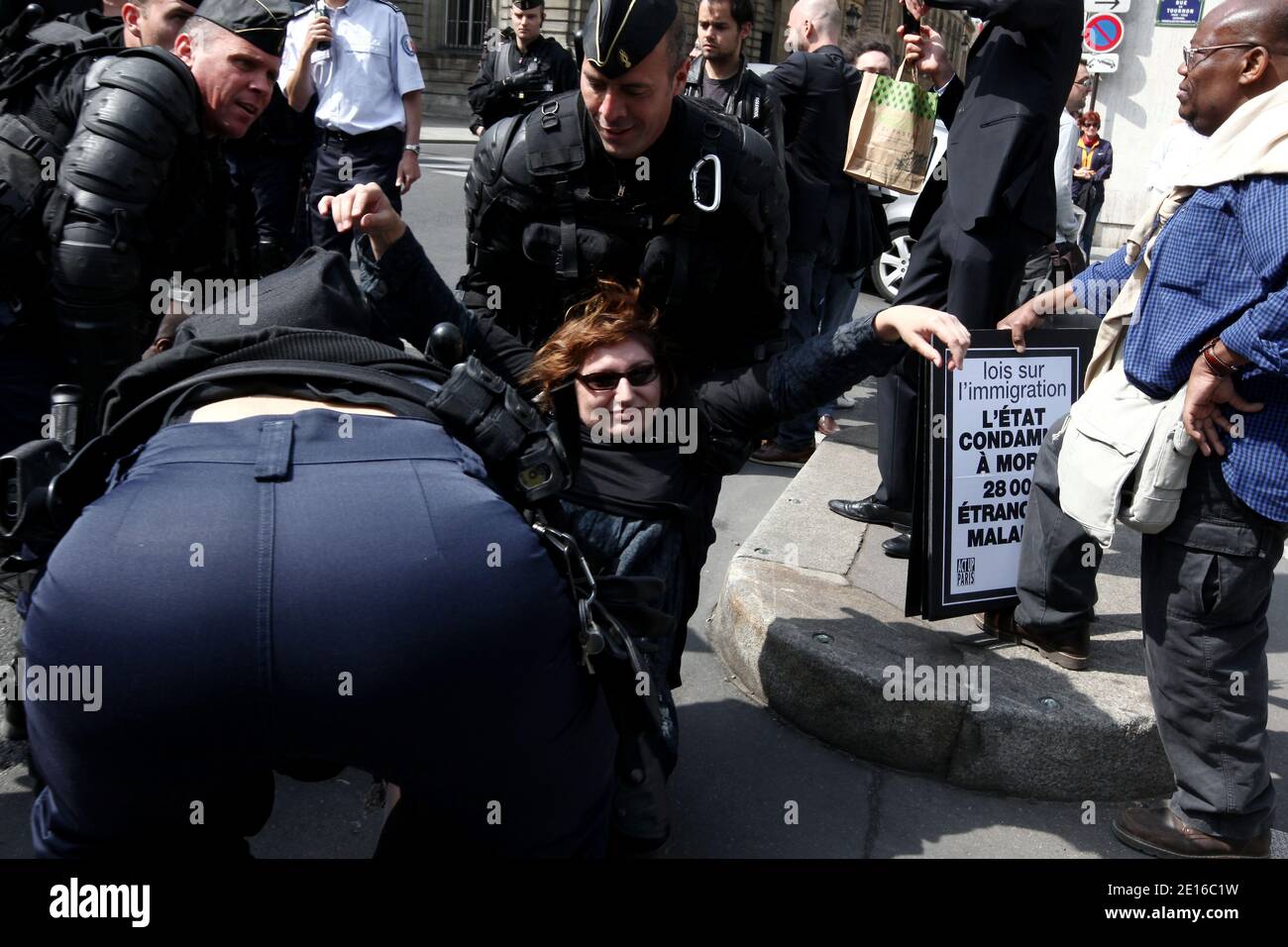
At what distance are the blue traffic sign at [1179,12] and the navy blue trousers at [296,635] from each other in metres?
16.1

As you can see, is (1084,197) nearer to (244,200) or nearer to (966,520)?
(966,520)

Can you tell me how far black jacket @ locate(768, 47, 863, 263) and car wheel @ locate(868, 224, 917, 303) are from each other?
3.72 meters

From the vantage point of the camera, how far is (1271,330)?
225 centimetres

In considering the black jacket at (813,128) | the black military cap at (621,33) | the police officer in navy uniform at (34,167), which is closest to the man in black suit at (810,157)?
the black jacket at (813,128)

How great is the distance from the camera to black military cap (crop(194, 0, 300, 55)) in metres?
2.64

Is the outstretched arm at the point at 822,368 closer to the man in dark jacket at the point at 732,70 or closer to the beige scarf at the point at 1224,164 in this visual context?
the beige scarf at the point at 1224,164

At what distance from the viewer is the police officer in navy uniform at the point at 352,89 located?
18.7ft

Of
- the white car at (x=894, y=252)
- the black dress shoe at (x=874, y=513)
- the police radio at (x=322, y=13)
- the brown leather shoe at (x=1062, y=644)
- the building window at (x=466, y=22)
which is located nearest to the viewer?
the brown leather shoe at (x=1062, y=644)

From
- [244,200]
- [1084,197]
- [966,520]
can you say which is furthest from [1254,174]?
[1084,197]

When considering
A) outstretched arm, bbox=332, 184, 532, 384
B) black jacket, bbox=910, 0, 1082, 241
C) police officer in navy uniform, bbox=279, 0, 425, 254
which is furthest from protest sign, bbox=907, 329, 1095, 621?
police officer in navy uniform, bbox=279, 0, 425, 254

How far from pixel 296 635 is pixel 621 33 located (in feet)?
5.74

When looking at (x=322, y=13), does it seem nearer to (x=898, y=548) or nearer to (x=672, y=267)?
(x=672, y=267)

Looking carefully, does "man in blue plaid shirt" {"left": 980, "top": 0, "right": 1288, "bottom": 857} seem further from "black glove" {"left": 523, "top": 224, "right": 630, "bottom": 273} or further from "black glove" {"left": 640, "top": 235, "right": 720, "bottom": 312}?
"black glove" {"left": 523, "top": 224, "right": 630, "bottom": 273}
